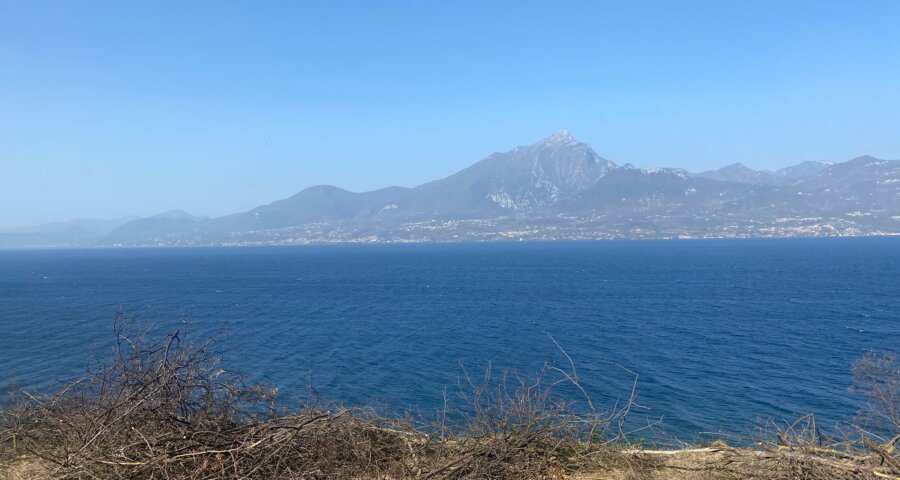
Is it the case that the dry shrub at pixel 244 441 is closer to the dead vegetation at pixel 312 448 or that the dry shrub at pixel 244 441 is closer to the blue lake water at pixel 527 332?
the dead vegetation at pixel 312 448

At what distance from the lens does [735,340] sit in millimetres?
49000

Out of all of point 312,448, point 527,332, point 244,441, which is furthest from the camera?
point 527,332

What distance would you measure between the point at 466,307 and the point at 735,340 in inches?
1202

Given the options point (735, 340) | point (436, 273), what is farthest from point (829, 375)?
point (436, 273)

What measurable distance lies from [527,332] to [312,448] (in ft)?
151

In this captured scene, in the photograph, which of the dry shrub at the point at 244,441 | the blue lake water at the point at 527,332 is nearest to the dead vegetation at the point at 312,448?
the dry shrub at the point at 244,441

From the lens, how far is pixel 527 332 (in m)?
52.8

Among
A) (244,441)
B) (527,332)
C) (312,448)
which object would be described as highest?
(244,441)

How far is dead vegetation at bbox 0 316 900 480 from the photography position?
281 inches

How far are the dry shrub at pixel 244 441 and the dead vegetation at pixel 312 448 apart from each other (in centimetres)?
2

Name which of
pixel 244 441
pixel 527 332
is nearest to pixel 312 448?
pixel 244 441

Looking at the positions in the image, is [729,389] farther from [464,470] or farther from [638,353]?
[464,470]

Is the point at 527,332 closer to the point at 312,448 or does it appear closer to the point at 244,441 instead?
the point at 312,448

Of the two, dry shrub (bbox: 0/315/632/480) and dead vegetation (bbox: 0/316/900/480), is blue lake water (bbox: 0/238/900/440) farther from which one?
dry shrub (bbox: 0/315/632/480)
